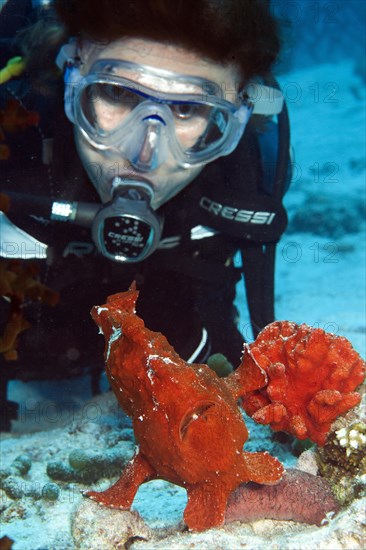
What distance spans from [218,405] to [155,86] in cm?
281

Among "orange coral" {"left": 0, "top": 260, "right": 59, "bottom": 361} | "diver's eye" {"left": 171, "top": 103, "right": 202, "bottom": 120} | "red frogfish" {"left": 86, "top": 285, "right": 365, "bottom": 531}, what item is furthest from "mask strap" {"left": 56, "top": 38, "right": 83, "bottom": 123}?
"red frogfish" {"left": 86, "top": 285, "right": 365, "bottom": 531}

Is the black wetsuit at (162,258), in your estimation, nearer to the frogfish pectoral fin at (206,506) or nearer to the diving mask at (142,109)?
the diving mask at (142,109)

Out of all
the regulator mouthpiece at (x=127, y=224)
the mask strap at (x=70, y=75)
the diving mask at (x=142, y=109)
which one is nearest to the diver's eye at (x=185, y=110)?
the diving mask at (x=142, y=109)

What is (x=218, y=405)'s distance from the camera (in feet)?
4.75

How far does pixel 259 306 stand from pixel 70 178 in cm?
215

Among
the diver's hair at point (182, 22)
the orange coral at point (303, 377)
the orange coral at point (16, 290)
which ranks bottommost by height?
the orange coral at point (303, 377)

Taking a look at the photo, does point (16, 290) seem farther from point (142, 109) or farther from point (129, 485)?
point (142, 109)

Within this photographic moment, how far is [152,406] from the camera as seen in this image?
146 cm

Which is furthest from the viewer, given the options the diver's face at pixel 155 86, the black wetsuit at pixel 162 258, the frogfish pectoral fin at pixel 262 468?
the black wetsuit at pixel 162 258

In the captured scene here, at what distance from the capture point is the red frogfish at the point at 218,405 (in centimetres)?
143

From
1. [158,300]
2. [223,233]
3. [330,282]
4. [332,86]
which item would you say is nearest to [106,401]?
[158,300]

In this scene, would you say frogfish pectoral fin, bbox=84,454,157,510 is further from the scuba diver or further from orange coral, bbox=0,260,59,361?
the scuba diver

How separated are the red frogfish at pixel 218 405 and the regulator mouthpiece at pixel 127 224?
5.80 ft

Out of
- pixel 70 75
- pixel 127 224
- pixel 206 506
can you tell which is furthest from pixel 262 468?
pixel 70 75
